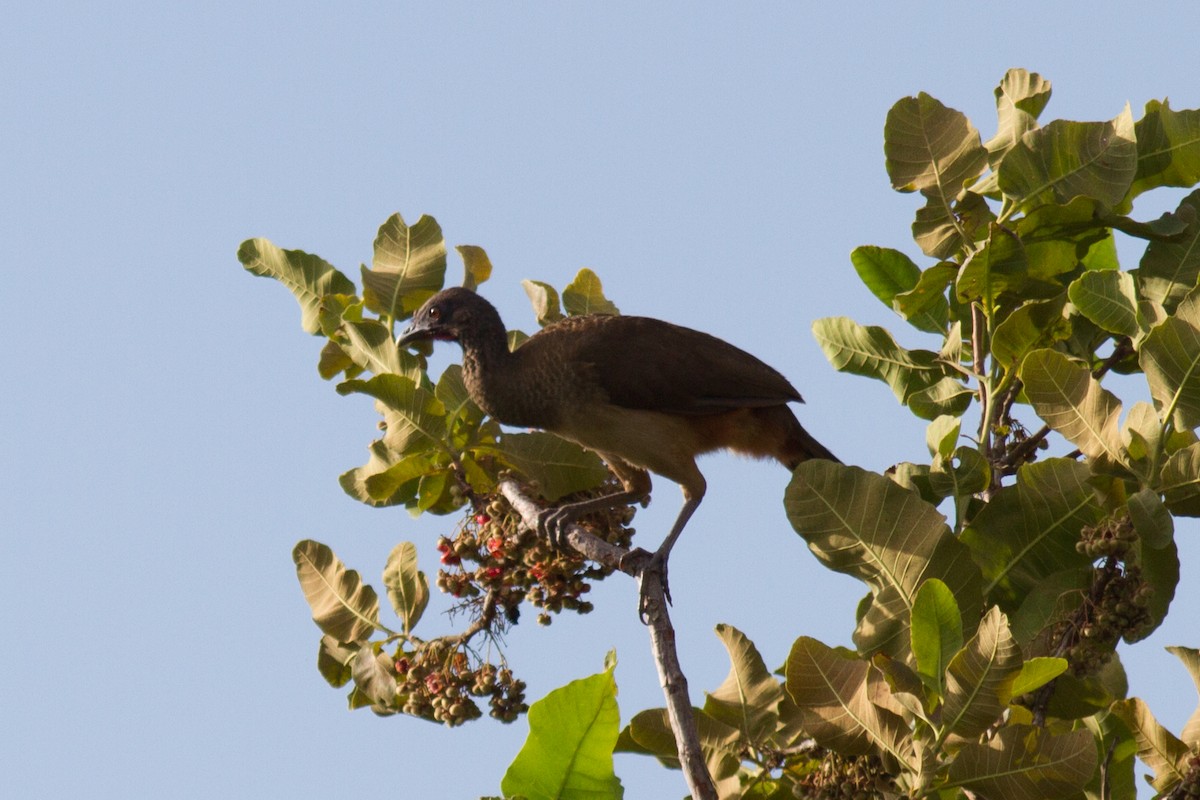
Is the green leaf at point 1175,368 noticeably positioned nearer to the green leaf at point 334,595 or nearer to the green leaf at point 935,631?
the green leaf at point 935,631

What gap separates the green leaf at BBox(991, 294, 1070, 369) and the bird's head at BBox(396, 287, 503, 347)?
2094 millimetres

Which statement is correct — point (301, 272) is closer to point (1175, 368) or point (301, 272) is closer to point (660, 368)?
point (660, 368)

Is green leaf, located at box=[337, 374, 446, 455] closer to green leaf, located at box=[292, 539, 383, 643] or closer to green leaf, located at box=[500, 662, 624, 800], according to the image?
green leaf, located at box=[292, 539, 383, 643]

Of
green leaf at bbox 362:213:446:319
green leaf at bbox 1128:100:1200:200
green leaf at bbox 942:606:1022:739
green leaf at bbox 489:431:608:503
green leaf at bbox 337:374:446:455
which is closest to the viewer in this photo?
green leaf at bbox 942:606:1022:739

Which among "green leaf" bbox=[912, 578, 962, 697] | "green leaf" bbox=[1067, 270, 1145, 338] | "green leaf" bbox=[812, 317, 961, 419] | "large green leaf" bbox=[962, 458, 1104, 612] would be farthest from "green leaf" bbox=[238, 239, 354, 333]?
"green leaf" bbox=[912, 578, 962, 697]

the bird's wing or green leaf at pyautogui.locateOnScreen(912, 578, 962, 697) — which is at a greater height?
the bird's wing

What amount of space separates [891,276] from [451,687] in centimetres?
175

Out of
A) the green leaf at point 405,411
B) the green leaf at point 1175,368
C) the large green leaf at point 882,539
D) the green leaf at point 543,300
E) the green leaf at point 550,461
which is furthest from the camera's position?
the green leaf at point 543,300

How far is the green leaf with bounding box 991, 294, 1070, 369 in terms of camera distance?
3600 millimetres

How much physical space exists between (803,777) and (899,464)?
80 cm

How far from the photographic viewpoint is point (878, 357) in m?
4.23

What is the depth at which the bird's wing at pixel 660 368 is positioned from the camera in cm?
509

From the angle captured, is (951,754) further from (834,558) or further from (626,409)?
(626,409)

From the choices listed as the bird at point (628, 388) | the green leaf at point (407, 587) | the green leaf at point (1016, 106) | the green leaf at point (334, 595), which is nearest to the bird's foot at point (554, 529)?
the green leaf at point (407, 587)
